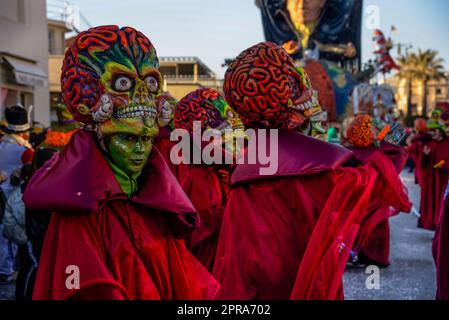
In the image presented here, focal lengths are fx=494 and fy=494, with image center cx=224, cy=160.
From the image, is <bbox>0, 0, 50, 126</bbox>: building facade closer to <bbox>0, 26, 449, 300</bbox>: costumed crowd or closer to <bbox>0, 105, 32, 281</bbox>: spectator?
<bbox>0, 105, 32, 281</bbox>: spectator

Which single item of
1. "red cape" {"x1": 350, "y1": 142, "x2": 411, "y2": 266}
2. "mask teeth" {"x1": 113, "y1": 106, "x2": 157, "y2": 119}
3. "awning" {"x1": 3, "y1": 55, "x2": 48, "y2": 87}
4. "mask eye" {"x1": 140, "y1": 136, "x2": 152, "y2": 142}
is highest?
"awning" {"x1": 3, "y1": 55, "x2": 48, "y2": 87}

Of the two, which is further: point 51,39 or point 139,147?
point 51,39

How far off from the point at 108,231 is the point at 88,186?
23 cm

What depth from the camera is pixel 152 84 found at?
6.89 ft

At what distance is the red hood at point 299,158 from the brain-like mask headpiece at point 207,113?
141 centimetres

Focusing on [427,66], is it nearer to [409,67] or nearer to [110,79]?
[409,67]

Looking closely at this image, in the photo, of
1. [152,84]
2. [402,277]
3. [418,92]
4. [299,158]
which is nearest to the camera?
[152,84]

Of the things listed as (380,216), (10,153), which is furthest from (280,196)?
(10,153)

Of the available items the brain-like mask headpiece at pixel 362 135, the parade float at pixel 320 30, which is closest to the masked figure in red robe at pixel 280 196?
the brain-like mask headpiece at pixel 362 135

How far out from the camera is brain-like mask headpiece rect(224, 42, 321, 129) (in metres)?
2.75

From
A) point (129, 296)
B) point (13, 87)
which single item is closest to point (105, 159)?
point (129, 296)

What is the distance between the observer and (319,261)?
7.98 ft

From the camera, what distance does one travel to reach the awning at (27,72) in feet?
39.0

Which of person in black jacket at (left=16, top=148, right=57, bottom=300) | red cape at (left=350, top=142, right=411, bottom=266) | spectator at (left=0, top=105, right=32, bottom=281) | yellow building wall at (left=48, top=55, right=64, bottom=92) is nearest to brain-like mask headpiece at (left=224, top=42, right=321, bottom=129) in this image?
red cape at (left=350, top=142, right=411, bottom=266)
